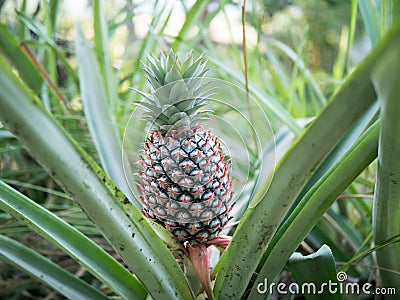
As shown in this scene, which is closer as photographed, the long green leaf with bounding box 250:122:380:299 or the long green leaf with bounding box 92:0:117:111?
the long green leaf with bounding box 250:122:380:299

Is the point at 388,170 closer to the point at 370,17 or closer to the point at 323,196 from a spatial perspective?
the point at 323,196

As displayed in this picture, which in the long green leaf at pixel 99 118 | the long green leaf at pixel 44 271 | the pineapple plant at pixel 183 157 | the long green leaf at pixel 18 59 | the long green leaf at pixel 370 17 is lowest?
the long green leaf at pixel 44 271

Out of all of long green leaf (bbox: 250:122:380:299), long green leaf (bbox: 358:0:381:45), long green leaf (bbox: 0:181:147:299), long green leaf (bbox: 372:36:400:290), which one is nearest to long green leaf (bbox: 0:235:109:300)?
long green leaf (bbox: 0:181:147:299)

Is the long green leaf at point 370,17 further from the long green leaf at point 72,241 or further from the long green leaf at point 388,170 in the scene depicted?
the long green leaf at point 72,241

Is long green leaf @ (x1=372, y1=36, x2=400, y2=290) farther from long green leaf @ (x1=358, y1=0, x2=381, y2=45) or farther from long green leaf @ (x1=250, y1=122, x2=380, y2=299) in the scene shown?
long green leaf @ (x1=358, y1=0, x2=381, y2=45)

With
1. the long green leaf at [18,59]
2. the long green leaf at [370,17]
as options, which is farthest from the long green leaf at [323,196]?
the long green leaf at [18,59]

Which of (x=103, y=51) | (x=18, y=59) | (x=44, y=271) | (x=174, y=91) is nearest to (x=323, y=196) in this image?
(x=174, y=91)

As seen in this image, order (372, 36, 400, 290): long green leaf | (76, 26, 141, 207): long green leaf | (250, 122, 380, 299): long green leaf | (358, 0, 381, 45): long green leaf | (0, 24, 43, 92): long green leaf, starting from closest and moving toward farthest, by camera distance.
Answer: (372, 36, 400, 290): long green leaf, (250, 122, 380, 299): long green leaf, (76, 26, 141, 207): long green leaf, (358, 0, 381, 45): long green leaf, (0, 24, 43, 92): long green leaf
